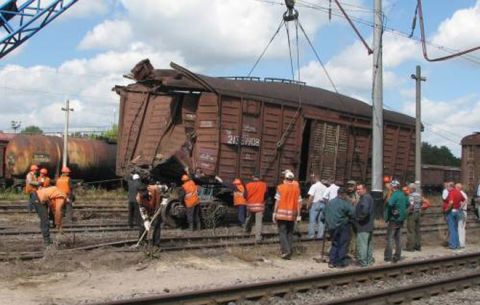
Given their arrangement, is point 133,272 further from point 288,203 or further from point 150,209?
point 288,203

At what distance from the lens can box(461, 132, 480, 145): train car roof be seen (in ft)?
90.9

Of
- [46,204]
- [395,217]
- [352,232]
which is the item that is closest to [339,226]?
[352,232]

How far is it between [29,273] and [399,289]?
5.85m

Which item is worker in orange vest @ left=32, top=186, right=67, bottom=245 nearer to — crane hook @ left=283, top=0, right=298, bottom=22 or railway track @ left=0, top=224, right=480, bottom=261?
railway track @ left=0, top=224, right=480, bottom=261

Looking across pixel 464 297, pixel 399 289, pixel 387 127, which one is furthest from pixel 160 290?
pixel 387 127

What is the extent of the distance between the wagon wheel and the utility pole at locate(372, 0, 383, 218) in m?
4.35

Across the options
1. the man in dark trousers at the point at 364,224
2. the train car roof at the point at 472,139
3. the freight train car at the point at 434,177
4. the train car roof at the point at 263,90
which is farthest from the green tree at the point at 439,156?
the man in dark trousers at the point at 364,224

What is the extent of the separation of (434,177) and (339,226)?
3735 cm

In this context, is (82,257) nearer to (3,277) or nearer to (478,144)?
(3,277)

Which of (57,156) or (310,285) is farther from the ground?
(57,156)

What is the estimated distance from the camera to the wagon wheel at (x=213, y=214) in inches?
680

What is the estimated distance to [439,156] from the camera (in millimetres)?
113688

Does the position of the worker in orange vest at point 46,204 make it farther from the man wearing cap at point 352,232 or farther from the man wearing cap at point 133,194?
the man wearing cap at point 352,232

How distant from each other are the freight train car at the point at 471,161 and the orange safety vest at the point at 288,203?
56.0ft
